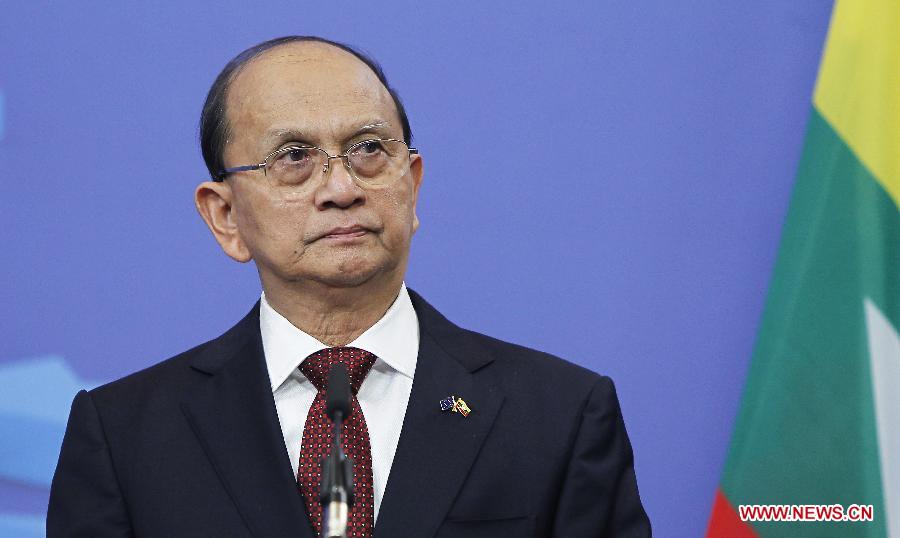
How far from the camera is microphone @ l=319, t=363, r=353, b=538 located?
147cm

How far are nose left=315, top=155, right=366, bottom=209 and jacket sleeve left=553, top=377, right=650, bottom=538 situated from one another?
0.51 m

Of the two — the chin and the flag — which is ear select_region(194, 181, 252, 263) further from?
the flag

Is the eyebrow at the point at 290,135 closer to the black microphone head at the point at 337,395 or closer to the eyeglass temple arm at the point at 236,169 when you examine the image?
the eyeglass temple arm at the point at 236,169

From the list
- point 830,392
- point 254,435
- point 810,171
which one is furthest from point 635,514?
point 810,171

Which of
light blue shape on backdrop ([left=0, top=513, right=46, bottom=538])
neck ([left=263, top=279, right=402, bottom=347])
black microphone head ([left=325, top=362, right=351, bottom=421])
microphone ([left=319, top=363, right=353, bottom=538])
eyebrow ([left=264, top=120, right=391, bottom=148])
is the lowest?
microphone ([left=319, top=363, right=353, bottom=538])

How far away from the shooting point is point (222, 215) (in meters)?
2.38

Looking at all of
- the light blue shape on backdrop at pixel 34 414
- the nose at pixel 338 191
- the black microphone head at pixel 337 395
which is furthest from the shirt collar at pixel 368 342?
the light blue shape on backdrop at pixel 34 414

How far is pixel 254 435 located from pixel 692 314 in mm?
1355

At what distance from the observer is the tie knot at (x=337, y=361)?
86.1 inches

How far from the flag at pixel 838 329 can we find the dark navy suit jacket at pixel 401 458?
0.89 m

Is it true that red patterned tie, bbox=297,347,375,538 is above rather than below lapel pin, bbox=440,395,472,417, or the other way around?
below

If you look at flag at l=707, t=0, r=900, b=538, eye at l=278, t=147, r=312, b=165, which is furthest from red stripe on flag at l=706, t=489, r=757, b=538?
A: eye at l=278, t=147, r=312, b=165

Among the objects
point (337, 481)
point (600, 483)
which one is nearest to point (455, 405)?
point (600, 483)

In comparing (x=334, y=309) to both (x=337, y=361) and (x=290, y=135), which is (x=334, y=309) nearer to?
(x=337, y=361)
